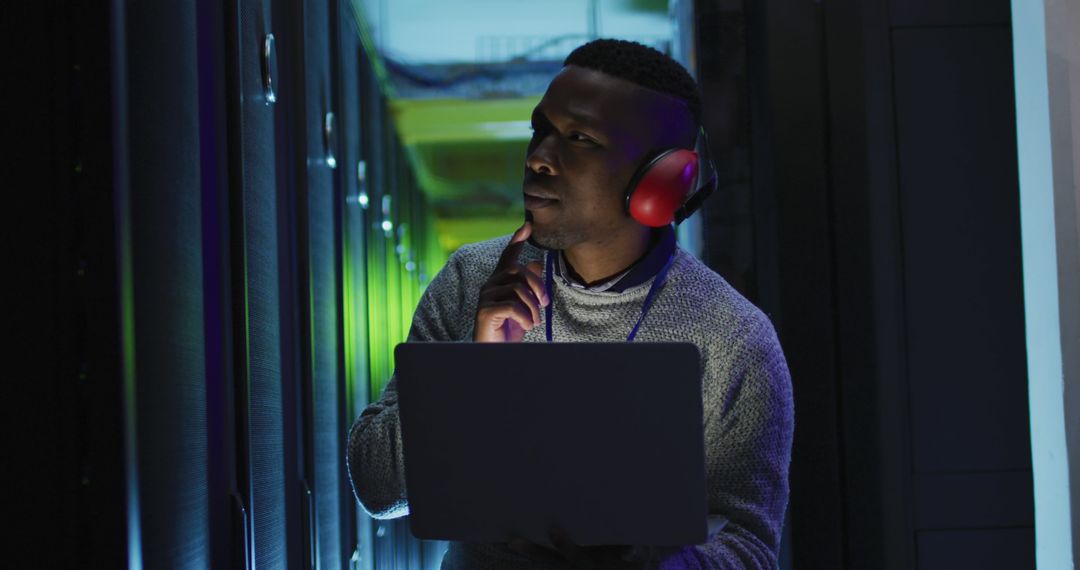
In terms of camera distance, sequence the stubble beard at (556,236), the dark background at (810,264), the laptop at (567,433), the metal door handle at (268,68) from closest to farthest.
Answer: the laptop at (567,433)
the dark background at (810,264)
the stubble beard at (556,236)
the metal door handle at (268,68)

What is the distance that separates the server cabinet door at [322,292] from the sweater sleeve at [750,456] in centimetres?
92

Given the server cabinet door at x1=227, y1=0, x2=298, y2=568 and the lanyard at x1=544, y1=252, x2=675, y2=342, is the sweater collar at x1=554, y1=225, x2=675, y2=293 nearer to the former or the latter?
the lanyard at x1=544, y1=252, x2=675, y2=342

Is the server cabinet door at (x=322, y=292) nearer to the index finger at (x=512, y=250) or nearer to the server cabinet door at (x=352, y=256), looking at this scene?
the server cabinet door at (x=352, y=256)

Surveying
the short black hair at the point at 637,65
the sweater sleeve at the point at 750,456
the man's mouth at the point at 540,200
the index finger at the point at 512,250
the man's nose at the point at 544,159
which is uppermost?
the short black hair at the point at 637,65

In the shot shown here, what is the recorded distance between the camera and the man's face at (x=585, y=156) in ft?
5.51

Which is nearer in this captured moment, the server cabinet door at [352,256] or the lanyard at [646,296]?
the lanyard at [646,296]

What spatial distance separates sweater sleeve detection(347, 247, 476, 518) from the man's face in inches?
7.9

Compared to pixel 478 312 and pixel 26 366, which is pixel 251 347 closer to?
pixel 478 312

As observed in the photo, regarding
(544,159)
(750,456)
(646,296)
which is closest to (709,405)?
(750,456)

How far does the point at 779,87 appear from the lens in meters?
2.48

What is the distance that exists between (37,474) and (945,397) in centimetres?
203

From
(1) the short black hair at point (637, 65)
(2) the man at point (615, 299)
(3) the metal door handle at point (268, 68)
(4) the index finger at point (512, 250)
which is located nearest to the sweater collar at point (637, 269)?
(2) the man at point (615, 299)

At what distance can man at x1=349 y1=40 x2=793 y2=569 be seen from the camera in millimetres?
1610

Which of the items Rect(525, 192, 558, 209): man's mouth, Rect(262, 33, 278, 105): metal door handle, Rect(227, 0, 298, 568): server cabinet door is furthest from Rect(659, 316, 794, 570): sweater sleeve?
Rect(262, 33, 278, 105): metal door handle
